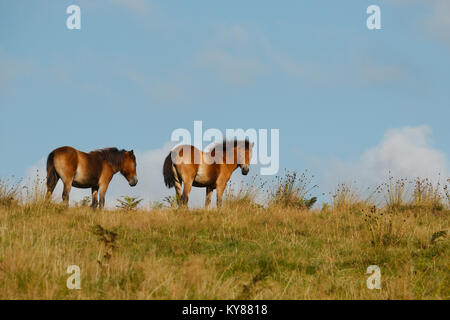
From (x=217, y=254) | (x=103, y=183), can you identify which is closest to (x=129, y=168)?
(x=103, y=183)

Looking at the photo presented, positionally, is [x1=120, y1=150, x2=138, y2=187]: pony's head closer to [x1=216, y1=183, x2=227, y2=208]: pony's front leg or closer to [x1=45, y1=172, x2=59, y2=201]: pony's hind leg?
[x1=45, y1=172, x2=59, y2=201]: pony's hind leg

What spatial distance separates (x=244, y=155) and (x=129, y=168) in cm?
380

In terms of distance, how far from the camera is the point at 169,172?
46.6 feet


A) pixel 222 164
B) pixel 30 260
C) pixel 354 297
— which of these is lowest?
pixel 354 297

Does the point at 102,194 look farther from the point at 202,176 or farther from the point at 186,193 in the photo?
the point at 202,176

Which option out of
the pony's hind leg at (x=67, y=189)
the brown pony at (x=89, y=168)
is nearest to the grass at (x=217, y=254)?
the pony's hind leg at (x=67, y=189)

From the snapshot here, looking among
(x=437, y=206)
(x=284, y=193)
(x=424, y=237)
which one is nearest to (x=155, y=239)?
(x=424, y=237)

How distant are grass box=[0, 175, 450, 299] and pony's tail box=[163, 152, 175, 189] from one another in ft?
6.45

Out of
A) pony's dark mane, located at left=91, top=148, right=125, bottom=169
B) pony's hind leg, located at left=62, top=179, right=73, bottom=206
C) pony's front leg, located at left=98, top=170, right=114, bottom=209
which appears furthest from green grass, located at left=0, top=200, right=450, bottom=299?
pony's dark mane, located at left=91, top=148, right=125, bottom=169

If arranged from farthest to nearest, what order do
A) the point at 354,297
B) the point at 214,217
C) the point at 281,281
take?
1. the point at 214,217
2. the point at 281,281
3. the point at 354,297

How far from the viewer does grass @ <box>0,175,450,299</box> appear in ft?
19.0

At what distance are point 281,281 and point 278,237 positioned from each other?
2.77 meters
